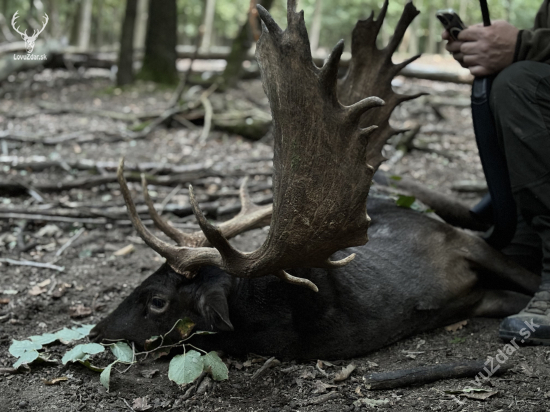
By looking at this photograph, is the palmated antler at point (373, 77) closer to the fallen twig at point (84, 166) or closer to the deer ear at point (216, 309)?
the deer ear at point (216, 309)

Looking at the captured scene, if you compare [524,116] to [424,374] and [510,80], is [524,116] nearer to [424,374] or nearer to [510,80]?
[510,80]

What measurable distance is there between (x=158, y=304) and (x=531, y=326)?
2.11 m

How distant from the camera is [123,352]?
10.6 feet

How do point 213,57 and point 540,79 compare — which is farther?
point 213,57

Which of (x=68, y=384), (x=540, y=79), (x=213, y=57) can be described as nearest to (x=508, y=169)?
(x=540, y=79)

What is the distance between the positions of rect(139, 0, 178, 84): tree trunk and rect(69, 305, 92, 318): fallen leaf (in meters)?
9.39

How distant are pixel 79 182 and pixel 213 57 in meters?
11.1

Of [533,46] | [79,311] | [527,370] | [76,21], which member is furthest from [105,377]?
[76,21]

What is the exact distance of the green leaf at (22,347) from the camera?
3111 millimetres

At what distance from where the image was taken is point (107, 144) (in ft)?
27.7

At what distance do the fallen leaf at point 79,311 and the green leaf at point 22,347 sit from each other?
74cm

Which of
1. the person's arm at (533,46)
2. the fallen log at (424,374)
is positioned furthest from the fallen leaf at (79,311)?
the person's arm at (533,46)

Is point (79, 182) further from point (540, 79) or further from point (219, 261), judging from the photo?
point (540, 79)

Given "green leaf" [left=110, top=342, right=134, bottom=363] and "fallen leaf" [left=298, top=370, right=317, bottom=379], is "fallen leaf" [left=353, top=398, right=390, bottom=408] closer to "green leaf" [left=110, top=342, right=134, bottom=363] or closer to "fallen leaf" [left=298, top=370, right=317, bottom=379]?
"fallen leaf" [left=298, top=370, right=317, bottom=379]
